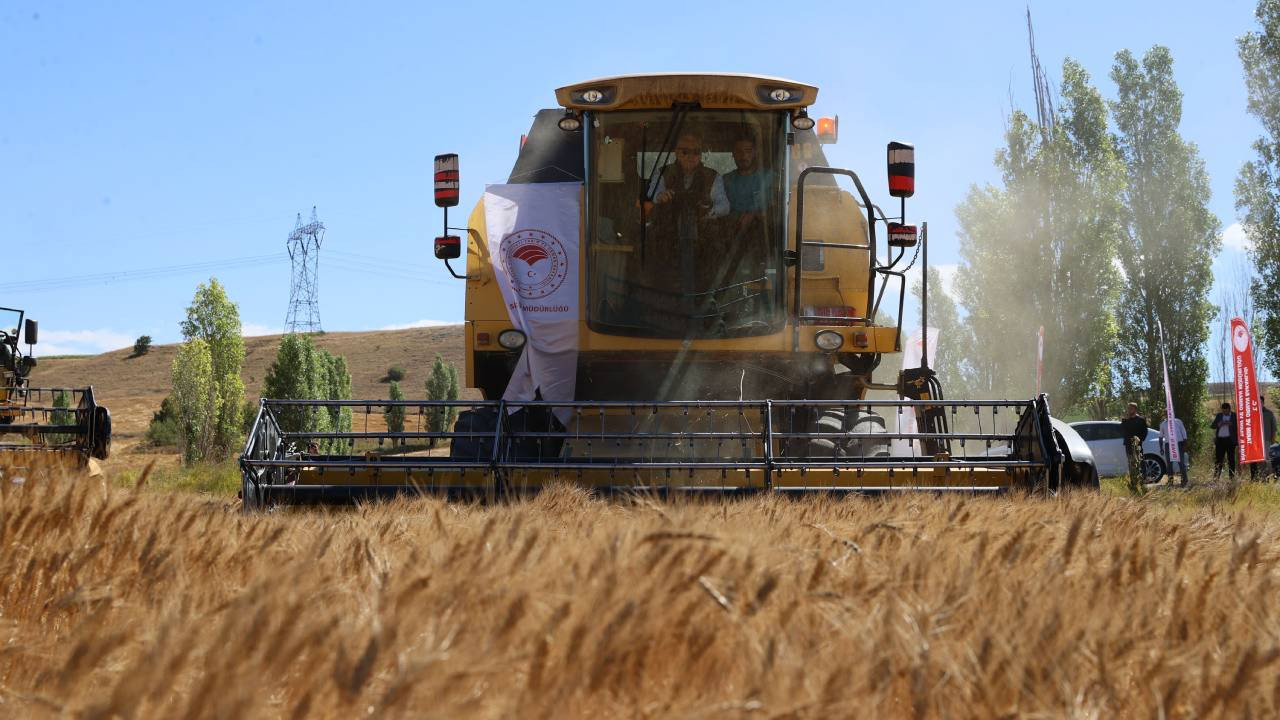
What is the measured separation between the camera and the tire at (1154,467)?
80.3 feet

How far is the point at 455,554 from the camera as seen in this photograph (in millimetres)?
2080

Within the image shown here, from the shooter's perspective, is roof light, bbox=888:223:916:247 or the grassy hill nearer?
roof light, bbox=888:223:916:247

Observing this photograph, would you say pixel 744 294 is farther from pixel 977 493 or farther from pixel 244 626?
pixel 244 626

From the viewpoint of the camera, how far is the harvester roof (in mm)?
7859

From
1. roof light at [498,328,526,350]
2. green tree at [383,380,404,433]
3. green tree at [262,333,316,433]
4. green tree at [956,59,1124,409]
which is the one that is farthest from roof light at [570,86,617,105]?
green tree at [262,333,316,433]

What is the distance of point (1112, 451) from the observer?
24719 mm

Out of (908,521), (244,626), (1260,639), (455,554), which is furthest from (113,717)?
(908,521)

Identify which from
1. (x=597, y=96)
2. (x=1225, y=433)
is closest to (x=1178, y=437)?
(x=1225, y=433)

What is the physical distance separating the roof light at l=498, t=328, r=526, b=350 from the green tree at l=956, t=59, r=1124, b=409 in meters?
28.0

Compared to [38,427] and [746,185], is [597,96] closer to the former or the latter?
[746,185]

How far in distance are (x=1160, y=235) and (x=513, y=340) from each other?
30.8 metres

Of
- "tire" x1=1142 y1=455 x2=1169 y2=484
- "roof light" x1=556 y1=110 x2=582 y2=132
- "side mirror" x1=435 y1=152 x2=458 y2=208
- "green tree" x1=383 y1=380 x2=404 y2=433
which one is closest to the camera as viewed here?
"green tree" x1=383 y1=380 x2=404 y2=433

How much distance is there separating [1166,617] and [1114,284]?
33.6 metres

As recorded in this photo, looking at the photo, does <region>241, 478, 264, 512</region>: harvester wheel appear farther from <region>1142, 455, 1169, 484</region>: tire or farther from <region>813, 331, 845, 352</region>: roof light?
<region>1142, 455, 1169, 484</region>: tire
